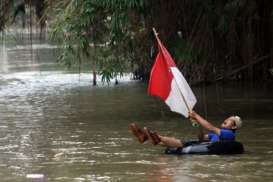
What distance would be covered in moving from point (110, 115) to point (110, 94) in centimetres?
652

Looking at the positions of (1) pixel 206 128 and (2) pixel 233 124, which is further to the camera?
(1) pixel 206 128

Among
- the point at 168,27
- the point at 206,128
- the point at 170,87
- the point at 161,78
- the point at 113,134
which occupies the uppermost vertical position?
the point at 168,27

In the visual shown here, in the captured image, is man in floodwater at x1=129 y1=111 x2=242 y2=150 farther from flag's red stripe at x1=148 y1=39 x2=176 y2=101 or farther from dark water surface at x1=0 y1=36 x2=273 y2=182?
flag's red stripe at x1=148 y1=39 x2=176 y2=101

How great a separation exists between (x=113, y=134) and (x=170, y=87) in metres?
2.70

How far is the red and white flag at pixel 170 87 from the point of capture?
14791mm

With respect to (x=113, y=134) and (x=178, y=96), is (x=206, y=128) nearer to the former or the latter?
(x=178, y=96)

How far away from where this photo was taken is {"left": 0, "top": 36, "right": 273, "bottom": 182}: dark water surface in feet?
41.9

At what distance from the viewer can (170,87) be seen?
1509 centimetres

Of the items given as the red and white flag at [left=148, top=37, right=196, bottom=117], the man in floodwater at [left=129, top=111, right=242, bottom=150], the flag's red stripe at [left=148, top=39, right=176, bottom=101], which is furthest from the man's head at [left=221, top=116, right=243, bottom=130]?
the flag's red stripe at [left=148, top=39, right=176, bottom=101]

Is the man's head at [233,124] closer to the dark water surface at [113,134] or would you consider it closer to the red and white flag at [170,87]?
the dark water surface at [113,134]

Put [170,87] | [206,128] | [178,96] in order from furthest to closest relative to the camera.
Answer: [170,87] < [178,96] < [206,128]

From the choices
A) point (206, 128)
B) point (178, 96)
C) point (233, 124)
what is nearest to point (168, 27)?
point (178, 96)

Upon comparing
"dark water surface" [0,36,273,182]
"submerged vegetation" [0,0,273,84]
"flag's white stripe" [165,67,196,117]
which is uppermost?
"submerged vegetation" [0,0,273,84]

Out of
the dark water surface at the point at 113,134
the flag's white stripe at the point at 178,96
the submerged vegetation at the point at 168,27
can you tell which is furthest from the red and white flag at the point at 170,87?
the submerged vegetation at the point at 168,27
